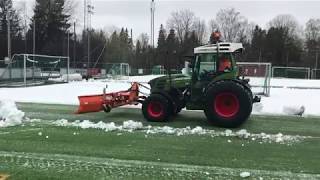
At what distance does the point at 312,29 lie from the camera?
113062 millimetres

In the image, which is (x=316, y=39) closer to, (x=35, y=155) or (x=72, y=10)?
(x=72, y=10)

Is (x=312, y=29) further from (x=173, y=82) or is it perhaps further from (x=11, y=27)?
(x=173, y=82)

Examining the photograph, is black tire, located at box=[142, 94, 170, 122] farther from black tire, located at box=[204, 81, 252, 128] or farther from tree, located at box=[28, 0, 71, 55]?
tree, located at box=[28, 0, 71, 55]

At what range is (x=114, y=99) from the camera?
15336mm

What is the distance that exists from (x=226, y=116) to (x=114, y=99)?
11.6 feet

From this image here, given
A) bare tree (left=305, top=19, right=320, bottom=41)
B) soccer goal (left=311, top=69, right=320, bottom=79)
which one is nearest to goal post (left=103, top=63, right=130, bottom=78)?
soccer goal (left=311, top=69, right=320, bottom=79)

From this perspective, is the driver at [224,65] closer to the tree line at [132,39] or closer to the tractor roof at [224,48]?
the tractor roof at [224,48]

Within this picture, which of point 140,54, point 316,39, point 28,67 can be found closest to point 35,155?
point 28,67

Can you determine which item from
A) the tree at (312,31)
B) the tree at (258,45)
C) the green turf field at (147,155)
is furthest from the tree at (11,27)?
the green turf field at (147,155)

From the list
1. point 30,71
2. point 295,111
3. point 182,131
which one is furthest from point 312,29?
point 182,131

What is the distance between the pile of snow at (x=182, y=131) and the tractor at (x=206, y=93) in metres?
0.84

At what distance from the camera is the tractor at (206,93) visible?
13.6 m

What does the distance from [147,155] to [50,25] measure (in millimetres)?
90316

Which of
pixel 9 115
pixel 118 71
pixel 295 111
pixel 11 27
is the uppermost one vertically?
pixel 11 27
